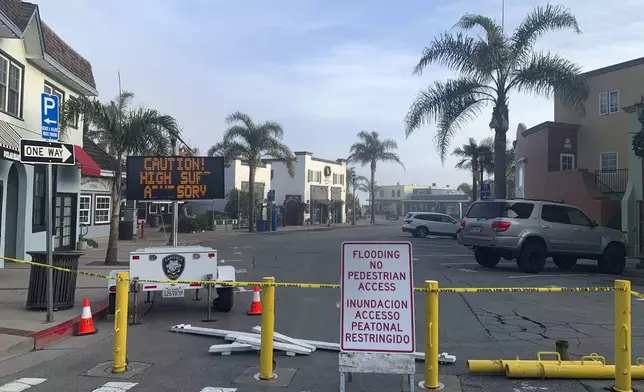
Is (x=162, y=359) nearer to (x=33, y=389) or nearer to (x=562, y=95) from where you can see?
(x=33, y=389)

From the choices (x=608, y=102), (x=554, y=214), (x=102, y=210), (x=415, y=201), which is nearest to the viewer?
(x=554, y=214)

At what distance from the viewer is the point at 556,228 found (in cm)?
1508

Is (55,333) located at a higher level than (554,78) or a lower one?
lower

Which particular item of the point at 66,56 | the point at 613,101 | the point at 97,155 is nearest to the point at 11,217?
the point at 66,56

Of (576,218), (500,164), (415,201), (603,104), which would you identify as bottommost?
(576,218)

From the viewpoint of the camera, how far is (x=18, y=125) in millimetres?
14062

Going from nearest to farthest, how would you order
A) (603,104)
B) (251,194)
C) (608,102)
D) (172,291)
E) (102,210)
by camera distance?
(172,291), (608,102), (603,104), (102,210), (251,194)

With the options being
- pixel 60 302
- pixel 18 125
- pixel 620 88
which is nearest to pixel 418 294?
pixel 60 302

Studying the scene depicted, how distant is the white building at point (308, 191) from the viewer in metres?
54.6

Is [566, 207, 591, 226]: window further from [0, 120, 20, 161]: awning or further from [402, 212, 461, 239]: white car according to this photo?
[402, 212, 461, 239]: white car

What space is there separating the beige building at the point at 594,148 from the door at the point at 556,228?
391 inches

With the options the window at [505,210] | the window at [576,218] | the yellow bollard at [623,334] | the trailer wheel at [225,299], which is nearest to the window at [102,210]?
the window at [505,210]

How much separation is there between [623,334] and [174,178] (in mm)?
7759

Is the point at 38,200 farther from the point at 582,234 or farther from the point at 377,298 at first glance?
the point at 582,234
